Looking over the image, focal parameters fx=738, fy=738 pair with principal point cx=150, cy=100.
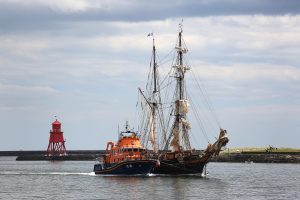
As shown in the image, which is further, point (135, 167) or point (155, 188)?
point (135, 167)

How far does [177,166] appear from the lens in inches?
4400

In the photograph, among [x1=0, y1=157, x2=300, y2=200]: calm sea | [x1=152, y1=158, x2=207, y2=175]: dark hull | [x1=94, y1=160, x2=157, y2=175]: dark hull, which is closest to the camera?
[x1=0, y1=157, x2=300, y2=200]: calm sea

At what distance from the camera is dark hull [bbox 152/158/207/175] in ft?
366

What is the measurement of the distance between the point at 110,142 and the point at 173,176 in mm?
11808

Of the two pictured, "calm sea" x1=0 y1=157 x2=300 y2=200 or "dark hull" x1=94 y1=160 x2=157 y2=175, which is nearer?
"calm sea" x1=0 y1=157 x2=300 y2=200

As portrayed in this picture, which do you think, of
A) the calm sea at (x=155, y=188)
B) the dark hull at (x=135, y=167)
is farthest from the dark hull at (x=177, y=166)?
the dark hull at (x=135, y=167)

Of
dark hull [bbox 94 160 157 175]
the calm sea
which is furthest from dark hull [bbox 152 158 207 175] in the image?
dark hull [bbox 94 160 157 175]

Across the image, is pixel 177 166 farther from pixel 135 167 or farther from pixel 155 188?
pixel 155 188

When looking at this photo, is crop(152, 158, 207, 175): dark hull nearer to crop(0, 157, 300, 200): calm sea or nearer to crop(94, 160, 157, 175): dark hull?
crop(0, 157, 300, 200): calm sea

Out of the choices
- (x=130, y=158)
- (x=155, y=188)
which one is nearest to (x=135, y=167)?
(x=130, y=158)

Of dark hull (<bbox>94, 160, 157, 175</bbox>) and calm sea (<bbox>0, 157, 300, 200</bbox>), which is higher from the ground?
dark hull (<bbox>94, 160, 157, 175</bbox>)

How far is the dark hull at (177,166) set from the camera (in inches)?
4395

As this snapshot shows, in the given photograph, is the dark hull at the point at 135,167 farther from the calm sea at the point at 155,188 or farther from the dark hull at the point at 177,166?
the dark hull at the point at 177,166

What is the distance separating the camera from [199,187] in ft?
309
